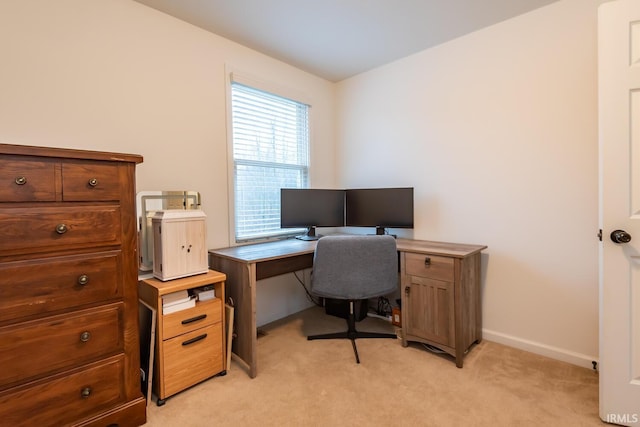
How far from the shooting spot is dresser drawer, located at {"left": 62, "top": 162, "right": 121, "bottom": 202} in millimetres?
1386

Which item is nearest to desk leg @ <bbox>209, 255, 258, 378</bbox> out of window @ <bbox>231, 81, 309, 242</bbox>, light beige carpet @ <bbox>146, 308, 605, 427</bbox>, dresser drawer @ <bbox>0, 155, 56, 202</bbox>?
light beige carpet @ <bbox>146, 308, 605, 427</bbox>

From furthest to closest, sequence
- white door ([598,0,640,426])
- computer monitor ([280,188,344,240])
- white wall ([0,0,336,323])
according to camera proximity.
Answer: computer monitor ([280,188,344,240]) → white wall ([0,0,336,323]) → white door ([598,0,640,426])

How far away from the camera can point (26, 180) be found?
4.22ft

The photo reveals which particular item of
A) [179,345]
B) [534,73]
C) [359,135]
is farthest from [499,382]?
[359,135]

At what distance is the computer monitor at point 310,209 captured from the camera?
2854 mm

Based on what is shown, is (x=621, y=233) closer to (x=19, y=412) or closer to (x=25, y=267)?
(x=25, y=267)

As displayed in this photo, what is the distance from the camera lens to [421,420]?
1.60 meters

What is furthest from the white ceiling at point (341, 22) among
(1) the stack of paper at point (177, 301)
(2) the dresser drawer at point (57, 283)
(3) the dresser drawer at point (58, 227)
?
(1) the stack of paper at point (177, 301)

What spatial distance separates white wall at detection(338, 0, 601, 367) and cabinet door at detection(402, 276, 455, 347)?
0.56 metres

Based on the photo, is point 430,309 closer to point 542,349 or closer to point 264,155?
point 542,349

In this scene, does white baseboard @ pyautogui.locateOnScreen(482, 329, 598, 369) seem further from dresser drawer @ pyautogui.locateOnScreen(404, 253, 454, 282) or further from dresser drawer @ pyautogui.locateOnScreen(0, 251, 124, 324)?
dresser drawer @ pyautogui.locateOnScreen(0, 251, 124, 324)

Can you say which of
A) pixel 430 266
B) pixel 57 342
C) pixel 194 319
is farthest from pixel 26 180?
pixel 430 266

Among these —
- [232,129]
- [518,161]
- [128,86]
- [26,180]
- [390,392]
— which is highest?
[128,86]

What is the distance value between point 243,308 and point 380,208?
5.03 ft
